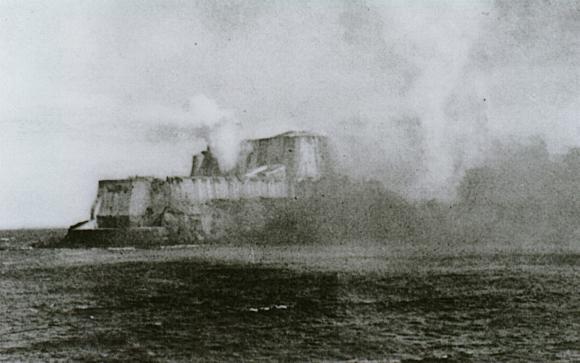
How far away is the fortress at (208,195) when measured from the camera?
282 ft

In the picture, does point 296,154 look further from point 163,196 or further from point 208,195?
point 163,196

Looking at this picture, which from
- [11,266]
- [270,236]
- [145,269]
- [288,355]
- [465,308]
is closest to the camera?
[288,355]

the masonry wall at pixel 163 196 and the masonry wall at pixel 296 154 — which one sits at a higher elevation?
the masonry wall at pixel 296 154

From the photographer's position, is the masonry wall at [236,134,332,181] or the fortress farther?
the masonry wall at [236,134,332,181]

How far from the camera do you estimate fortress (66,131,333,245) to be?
85.9 m

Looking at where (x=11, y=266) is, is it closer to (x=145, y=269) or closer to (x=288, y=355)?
(x=145, y=269)

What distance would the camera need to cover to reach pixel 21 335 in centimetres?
Answer: 2342

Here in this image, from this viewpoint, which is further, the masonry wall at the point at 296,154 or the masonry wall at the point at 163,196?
the masonry wall at the point at 296,154

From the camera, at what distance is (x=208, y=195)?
317ft

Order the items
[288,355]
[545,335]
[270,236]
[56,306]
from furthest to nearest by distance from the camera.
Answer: [270,236], [56,306], [545,335], [288,355]

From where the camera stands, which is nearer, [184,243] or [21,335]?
[21,335]

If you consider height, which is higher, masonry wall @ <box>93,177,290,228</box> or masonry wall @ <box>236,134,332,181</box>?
masonry wall @ <box>236,134,332,181</box>

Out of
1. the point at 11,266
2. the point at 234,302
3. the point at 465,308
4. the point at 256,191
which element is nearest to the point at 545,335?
the point at 465,308

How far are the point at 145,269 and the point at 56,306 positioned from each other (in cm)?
1758
